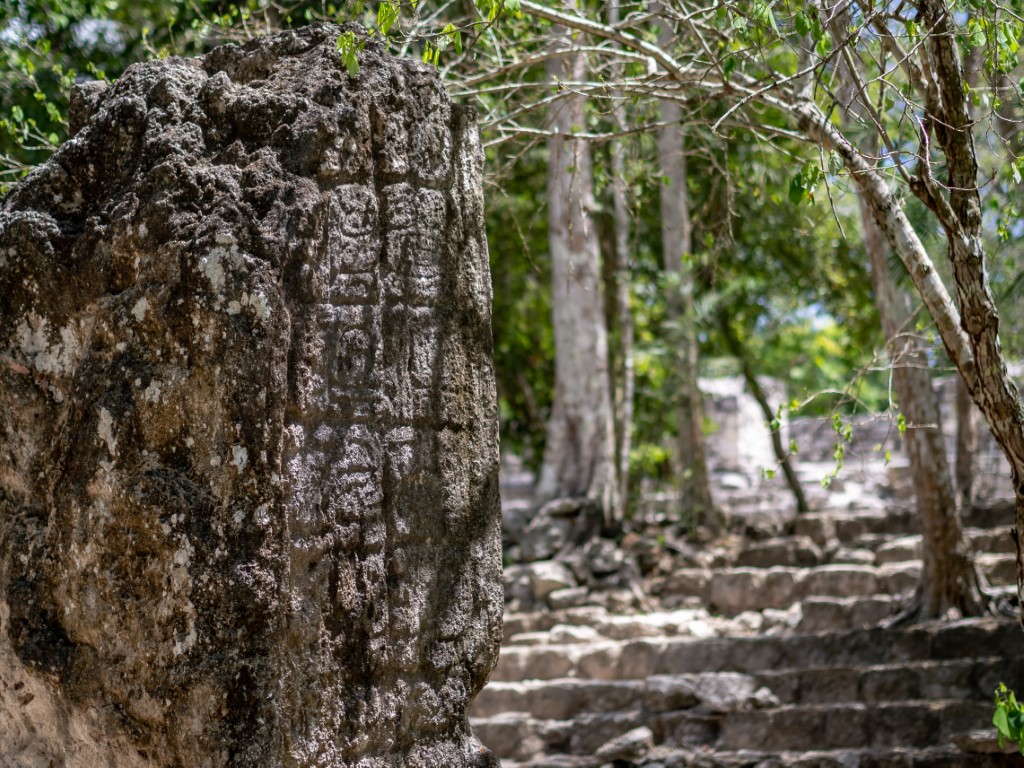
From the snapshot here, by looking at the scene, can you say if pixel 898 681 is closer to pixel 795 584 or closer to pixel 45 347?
pixel 795 584

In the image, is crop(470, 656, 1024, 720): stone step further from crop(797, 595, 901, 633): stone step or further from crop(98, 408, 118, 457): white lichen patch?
crop(98, 408, 118, 457): white lichen patch

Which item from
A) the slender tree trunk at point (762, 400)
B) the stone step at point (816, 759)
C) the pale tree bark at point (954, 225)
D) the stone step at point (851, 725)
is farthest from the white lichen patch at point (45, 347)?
the slender tree trunk at point (762, 400)

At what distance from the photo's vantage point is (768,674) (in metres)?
5.91

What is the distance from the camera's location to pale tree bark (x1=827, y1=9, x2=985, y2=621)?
254 inches

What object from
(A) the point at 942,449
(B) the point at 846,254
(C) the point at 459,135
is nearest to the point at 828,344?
(B) the point at 846,254

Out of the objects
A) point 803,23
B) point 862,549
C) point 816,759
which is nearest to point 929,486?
point 862,549

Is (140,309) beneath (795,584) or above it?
above

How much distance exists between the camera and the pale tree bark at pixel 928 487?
6457mm

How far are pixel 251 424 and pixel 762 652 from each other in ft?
14.5

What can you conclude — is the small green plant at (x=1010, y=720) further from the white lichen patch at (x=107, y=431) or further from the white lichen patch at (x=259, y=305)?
the white lichen patch at (x=107, y=431)

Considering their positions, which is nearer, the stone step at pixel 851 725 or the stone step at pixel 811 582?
the stone step at pixel 851 725

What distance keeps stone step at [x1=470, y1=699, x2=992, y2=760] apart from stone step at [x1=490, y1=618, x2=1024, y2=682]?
553 millimetres

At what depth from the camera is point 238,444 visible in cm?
261

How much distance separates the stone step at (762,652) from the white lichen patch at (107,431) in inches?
178
